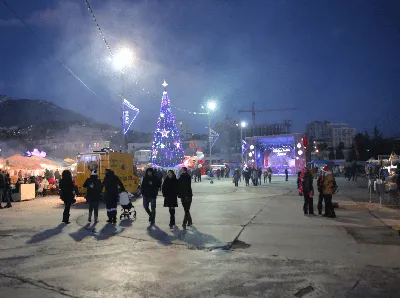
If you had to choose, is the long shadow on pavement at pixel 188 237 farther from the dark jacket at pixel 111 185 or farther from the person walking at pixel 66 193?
the person walking at pixel 66 193

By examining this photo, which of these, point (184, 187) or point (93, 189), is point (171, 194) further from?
point (93, 189)

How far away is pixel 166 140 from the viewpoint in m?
43.0

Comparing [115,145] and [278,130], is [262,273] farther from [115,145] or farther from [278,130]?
[278,130]

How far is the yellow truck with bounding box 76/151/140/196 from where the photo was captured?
19484mm

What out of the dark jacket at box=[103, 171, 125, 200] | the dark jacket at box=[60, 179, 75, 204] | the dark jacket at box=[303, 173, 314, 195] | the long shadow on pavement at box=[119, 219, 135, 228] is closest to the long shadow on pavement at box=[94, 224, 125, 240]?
the long shadow on pavement at box=[119, 219, 135, 228]

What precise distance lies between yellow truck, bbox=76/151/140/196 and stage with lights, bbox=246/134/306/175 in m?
30.7

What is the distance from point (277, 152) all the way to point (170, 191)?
4385cm

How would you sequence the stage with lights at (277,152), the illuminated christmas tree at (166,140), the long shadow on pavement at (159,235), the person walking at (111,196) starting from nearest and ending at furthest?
1. the long shadow on pavement at (159,235)
2. the person walking at (111,196)
3. the illuminated christmas tree at (166,140)
4. the stage with lights at (277,152)

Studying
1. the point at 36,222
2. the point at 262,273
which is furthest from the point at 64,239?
the point at 262,273

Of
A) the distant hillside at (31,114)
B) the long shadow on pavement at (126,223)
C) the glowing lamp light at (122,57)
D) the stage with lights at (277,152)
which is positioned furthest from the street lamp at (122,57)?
the distant hillside at (31,114)

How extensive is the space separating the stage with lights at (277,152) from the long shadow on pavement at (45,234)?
40.4 m

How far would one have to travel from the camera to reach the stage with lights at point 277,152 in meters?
49.2

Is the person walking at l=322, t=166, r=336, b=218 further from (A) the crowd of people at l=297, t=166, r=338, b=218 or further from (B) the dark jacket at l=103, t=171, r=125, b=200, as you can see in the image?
(B) the dark jacket at l=103, t=171, r=125, b=200

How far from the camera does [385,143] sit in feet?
264
